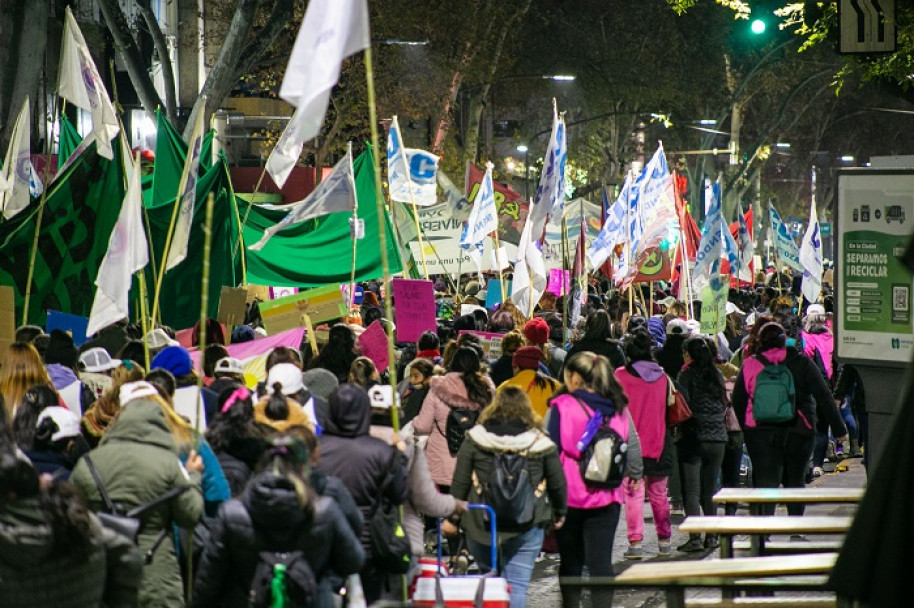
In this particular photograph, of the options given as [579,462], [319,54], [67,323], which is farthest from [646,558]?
[319,54]

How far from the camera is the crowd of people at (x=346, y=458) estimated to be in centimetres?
576

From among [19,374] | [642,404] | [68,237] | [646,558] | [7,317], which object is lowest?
[646,558]

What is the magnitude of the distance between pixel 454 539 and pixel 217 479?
12.7ft

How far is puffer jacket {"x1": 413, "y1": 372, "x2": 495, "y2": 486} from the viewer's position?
32.9 ft

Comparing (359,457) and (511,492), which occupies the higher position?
(359,457)

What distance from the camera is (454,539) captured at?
A: 1055 cm

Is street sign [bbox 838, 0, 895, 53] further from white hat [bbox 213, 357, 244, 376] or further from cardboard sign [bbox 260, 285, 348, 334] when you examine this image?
white hat [bbox 213, 357, 244, 376]

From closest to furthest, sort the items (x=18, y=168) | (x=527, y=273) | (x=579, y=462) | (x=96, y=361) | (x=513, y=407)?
A: (x=513, y=407) < (x=579, y=462) < (x=96, y=361) < (x=18, y=168) < (x=527, y=273)

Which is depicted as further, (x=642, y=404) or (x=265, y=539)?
(x=642, y=404)

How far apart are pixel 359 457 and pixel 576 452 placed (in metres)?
2.16

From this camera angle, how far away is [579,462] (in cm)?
867

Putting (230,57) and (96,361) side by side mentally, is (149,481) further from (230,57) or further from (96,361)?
(230,57)

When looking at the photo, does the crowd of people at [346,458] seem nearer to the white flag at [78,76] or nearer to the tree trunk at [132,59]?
the white flag at [78,76]

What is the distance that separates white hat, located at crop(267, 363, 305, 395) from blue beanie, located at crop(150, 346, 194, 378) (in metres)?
0.46
